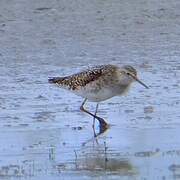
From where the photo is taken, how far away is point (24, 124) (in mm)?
11398

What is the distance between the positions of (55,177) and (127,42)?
7.81m

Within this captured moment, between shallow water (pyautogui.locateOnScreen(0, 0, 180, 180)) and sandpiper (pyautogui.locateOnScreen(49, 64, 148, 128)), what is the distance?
0.26 metres

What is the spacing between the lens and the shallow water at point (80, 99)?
31.3ft

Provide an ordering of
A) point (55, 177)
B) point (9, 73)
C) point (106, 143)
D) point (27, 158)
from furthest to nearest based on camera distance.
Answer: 1. point (9, 73)
2. point (106, 143)
3. point (27, 158)
4. point (55, 177)

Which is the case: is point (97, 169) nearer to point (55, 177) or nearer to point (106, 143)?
point (55, 177)

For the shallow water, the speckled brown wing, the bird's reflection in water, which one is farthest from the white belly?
the bird's reflection in water

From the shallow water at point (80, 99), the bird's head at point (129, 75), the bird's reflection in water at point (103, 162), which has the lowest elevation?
the shallow water at point (80, 99)

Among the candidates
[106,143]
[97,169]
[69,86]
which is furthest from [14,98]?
[97,169]

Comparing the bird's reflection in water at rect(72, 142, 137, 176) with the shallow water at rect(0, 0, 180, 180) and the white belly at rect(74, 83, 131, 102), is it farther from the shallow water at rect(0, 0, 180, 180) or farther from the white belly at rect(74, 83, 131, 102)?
the white belly at rect(74, 83, 131, 102)

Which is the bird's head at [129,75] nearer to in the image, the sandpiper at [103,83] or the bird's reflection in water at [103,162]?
the sandpiper at [103,83]

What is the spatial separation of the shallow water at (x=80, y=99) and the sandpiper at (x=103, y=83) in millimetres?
260

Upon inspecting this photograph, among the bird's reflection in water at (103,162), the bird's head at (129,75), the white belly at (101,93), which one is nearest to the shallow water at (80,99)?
the bird's reflection in water at (103,162)

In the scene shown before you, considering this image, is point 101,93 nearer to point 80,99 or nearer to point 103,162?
point 80,99

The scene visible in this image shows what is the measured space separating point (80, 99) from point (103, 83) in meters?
1.08
